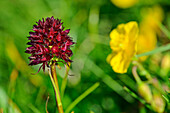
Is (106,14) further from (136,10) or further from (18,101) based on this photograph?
(18,101)

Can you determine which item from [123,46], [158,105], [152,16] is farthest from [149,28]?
[158,105]

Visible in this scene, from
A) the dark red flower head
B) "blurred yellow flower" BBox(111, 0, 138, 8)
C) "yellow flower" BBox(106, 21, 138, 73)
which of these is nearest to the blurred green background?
"blurred yellow flower" BBox(111, 0, 138, 8)

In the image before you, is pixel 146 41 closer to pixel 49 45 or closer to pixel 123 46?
pixel 123 46

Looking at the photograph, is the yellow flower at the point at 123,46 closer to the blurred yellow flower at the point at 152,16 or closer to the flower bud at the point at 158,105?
the flower bud at the point at 158,105

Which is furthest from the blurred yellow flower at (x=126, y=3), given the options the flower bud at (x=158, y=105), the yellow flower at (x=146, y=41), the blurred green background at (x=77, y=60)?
the flower bud at (x=158, y=105)

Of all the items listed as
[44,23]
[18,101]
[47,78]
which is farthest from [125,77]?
[44,23]

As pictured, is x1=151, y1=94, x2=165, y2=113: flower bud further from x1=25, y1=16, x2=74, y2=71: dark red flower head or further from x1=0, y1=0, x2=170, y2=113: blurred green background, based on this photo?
x1=25, y1=16, x2=74, y2=71: dark red flower head
